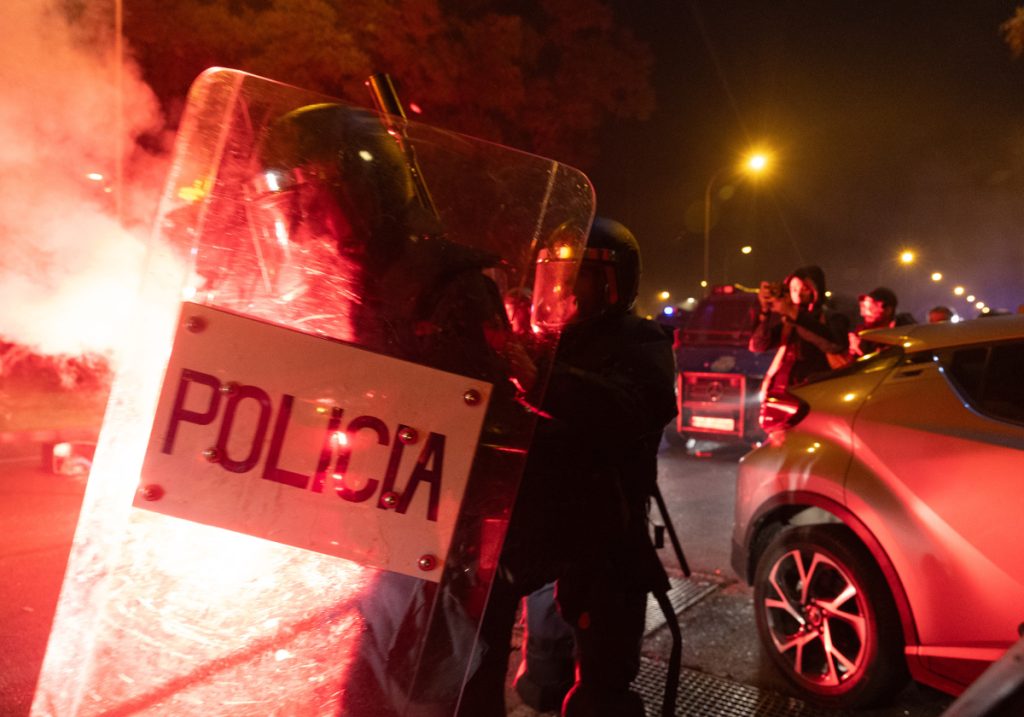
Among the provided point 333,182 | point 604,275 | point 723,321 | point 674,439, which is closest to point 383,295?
point 333,182

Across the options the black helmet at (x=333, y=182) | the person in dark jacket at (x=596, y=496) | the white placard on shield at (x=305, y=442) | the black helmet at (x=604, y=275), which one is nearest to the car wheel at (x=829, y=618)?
the person in dark jacket at (x=596, y=496)

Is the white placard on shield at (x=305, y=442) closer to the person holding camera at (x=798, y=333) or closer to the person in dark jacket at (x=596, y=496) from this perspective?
the person in dark jacket at (x=596, y=496)

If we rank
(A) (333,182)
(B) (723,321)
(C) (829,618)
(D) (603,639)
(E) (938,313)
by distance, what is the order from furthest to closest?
1. (B) (723,321)
2. (E) (938,313)
3. (C) (829,618)
4. (D) (603,639)
5. (A) (333,182)

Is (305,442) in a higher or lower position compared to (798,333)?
lower

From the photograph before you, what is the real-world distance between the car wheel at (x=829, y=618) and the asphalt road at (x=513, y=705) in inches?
6.6

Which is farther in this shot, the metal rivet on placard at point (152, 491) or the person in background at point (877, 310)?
the person in background at point (877, 310)

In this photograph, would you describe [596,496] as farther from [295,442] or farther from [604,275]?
[295,442]

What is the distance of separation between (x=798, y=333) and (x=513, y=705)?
3.97 metres

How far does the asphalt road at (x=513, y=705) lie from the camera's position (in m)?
3.37

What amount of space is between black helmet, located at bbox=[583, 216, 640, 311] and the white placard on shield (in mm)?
1060

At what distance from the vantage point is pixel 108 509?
125cm

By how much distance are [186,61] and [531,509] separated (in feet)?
23.5

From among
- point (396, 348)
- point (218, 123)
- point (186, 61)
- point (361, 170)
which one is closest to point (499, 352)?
point (396, 348)

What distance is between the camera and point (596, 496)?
1848 millimetres
